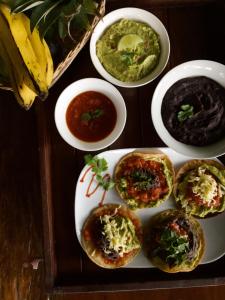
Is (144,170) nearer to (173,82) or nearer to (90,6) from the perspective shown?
(173,82)

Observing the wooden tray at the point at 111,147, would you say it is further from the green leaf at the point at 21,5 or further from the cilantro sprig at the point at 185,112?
the green leaf at the point at 21,5

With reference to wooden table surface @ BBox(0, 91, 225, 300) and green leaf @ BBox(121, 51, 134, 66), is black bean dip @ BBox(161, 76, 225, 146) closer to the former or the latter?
green leaf @ BBox(121, 51, 134, 66)

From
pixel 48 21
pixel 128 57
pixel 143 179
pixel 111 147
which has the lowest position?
pixel 143 179

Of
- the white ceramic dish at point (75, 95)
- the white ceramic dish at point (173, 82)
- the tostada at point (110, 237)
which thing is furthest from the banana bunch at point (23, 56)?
the tostada at point (110, 237)

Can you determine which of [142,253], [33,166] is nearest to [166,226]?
[142,253]

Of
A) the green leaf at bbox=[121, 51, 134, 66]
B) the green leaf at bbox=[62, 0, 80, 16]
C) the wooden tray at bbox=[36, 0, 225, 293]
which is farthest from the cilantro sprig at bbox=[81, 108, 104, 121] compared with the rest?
→ the green leaf at bbox=[62, 0, 80, 16]

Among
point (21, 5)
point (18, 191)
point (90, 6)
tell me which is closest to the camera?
point (21, 5)

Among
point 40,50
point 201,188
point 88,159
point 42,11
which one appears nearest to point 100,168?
point 88,159
